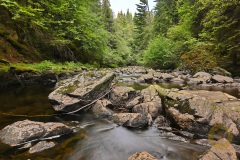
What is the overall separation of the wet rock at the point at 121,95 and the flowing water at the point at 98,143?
4.36 ft

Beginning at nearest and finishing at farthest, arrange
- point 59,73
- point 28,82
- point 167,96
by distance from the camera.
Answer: point 167,96
point 28,82
point 59,73

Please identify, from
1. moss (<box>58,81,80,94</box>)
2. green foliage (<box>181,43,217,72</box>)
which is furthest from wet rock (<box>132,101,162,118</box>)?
green foliage (<box>181,43,217,72</box>)

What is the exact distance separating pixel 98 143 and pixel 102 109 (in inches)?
74.0

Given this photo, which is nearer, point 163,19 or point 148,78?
point 148,78

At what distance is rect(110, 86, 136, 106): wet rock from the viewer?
721cm

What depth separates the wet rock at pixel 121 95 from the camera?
23.7ft

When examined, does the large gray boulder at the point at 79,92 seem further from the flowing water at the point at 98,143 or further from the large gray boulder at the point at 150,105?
the large gray boulder at the point at 150,105

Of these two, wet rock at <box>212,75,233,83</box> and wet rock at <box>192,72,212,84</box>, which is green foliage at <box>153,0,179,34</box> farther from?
wet rock at <box>212,75,233,83</box>

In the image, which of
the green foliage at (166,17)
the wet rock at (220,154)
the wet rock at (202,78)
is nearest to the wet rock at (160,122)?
the wet rock at (220,154)

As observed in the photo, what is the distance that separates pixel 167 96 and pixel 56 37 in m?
12.6

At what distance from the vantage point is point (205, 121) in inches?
183

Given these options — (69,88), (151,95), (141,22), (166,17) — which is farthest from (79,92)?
(141,22)

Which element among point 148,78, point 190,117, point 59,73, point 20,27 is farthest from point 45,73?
point 190,117

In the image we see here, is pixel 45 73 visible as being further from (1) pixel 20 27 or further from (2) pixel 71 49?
(2) pixel 71 49
